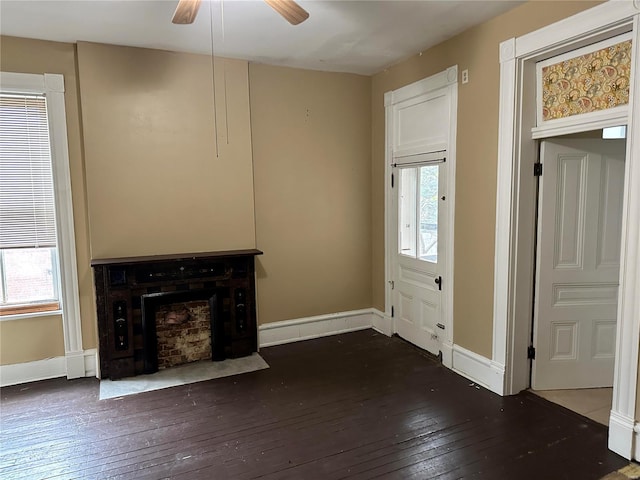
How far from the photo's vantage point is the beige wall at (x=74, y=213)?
3.26 meters

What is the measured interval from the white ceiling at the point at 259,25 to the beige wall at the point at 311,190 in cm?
52

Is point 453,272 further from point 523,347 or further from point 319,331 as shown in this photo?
point 319,331

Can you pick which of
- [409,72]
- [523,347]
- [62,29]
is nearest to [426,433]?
[523,347]

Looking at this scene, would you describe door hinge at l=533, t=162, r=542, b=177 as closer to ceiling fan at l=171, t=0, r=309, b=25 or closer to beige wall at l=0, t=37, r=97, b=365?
ceiling fan at l=171, t=0, r=309, b=25

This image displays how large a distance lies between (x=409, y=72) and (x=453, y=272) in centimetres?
192

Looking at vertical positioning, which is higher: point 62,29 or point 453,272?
point 62,29

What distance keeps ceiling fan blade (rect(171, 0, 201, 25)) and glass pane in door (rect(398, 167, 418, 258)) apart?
2.42 m

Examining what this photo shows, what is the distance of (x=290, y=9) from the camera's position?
7.36 ft

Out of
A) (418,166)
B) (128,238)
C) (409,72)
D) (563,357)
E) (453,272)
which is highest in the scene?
(409,72)

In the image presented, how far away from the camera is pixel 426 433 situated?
2.63 meters

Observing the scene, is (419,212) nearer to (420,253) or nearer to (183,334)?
(420,253)

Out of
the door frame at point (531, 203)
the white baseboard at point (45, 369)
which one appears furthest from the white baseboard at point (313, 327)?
the door frame at point (531, 203)

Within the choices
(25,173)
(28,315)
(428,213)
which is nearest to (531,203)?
(428,213)

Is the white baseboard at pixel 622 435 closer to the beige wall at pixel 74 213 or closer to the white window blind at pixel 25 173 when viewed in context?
the beige wall at pixel 74 213
